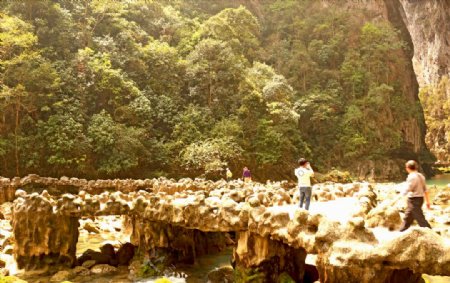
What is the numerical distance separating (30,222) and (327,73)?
28.6m

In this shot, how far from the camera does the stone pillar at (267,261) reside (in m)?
8.21

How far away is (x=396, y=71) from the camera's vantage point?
36125mm

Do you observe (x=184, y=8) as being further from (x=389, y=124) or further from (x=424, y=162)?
(x=424, y=162)

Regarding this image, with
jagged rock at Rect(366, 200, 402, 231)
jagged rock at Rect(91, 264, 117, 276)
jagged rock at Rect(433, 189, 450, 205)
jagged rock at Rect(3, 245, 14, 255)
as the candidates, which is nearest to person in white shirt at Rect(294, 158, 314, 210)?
jagged rock at Rect(366, 200, 402, 231)

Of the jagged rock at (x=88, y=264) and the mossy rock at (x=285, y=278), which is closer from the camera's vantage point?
Answer: the mossy rock at (x=285, y=278)

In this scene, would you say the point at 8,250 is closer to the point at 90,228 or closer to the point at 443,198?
the point at 90,228

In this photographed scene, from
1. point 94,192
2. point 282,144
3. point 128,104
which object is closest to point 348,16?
point 282,144

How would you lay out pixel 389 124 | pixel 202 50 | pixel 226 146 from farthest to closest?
pixel 389 124 → pixel 202 50 → pixel 226 146

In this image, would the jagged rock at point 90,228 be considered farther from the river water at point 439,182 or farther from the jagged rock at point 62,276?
the river water at point 439,182

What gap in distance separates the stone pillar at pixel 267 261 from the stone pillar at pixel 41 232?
4.92 meters

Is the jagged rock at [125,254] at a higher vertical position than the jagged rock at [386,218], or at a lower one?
lower

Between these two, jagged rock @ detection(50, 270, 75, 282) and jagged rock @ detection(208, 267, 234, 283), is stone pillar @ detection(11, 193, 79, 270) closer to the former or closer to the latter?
jagged rock @ detection(50, 270, 75, 282)

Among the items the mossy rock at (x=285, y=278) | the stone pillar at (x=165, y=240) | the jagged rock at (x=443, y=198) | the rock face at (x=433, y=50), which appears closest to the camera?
the mossy rock at (x=285, y=278)

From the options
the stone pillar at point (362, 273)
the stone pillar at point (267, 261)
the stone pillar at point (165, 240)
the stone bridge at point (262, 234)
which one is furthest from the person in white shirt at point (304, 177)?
the stone pillar at point (165, 240)
